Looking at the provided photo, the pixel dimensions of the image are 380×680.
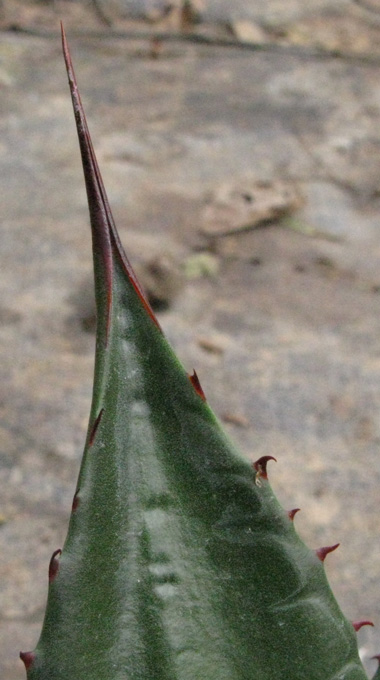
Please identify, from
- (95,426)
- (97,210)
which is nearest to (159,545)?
(95,426)

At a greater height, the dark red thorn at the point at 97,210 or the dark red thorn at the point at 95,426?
the dark red thorn at the point at 97,210

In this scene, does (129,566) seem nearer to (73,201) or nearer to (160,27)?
(73,201)

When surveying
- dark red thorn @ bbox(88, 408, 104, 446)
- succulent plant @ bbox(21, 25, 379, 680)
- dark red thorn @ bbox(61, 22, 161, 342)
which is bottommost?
succulent plant @ bbox(21, 25, 379, 680)

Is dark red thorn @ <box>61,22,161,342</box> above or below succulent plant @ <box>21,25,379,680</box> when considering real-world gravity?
above

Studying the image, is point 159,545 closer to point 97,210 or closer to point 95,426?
point 95,426

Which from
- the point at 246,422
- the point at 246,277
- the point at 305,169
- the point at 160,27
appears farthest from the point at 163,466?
the point at 160,27

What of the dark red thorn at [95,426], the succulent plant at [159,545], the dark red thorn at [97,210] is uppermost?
the dark red thorn at [97,210]

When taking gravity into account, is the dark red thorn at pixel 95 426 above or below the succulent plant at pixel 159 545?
above

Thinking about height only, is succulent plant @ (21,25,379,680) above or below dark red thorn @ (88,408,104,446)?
below

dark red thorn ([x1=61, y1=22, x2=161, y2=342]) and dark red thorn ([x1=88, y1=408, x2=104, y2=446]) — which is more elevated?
dark red thorn ([x1=61, y1=22, x2=161, y2=342])
